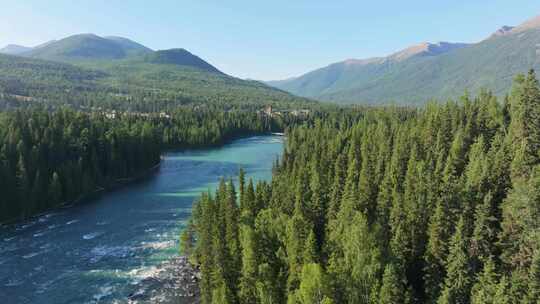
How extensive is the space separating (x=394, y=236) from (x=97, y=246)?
2143 inches

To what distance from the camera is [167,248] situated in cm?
7038

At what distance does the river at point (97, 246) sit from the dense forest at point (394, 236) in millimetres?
11006

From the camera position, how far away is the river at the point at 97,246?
182 ft

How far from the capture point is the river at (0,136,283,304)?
55594 millimetres

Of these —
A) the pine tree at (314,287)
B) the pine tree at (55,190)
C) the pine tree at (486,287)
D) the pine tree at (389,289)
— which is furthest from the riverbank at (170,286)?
the pine tree at (55,190)

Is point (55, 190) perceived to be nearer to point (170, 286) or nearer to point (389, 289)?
point (170, 286)

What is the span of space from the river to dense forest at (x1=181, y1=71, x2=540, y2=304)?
11.0m

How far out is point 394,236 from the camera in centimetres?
4531

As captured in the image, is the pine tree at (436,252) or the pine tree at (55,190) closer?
the pine tree at (436,252)

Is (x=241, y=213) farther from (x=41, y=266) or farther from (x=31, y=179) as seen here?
(x=31, y=179)

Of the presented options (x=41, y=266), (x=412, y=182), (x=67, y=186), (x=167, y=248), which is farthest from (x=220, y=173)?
(x=412, y=182)

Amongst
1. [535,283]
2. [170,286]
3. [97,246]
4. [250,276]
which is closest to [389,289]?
[535,283]

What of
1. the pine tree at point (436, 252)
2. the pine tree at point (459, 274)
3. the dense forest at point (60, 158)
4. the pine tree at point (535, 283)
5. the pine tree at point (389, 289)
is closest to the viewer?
the pine tree at point (535, 283)

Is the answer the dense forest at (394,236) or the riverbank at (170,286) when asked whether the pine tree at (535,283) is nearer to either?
the dense forest at (394,236)
